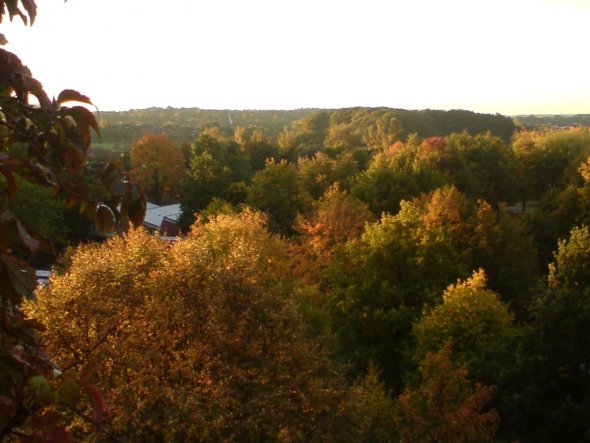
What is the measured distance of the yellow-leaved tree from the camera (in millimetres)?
9797

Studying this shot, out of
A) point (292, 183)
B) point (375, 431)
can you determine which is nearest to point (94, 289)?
point (375, 431)

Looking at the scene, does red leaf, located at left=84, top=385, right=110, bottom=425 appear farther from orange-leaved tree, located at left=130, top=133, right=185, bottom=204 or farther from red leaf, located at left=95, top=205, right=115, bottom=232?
orange-leaved tree, located at left=130, top=133, right=185, bottom=204

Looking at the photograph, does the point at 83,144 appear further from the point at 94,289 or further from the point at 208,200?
the point at 208,200

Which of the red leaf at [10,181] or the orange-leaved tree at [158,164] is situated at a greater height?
the red leaf at [10,181]

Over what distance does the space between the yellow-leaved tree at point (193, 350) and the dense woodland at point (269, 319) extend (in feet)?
0.13

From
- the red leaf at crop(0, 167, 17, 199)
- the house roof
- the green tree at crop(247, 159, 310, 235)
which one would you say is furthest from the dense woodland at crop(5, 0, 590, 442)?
the house roof

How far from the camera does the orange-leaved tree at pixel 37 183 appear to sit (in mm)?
1897

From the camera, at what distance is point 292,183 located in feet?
118

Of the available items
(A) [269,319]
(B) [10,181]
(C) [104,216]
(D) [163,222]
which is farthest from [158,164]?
(B) [10,181]

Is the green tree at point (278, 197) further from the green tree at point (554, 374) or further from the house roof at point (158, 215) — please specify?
the green tree at point (554, 374)

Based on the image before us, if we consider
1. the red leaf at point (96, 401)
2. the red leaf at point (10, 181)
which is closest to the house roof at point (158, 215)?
the red leaf at point (10, 181)

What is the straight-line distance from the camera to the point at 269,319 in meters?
11.9

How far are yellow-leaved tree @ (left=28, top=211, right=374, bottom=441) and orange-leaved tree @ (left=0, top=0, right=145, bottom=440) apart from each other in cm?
718

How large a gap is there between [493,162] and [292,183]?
15.5m
